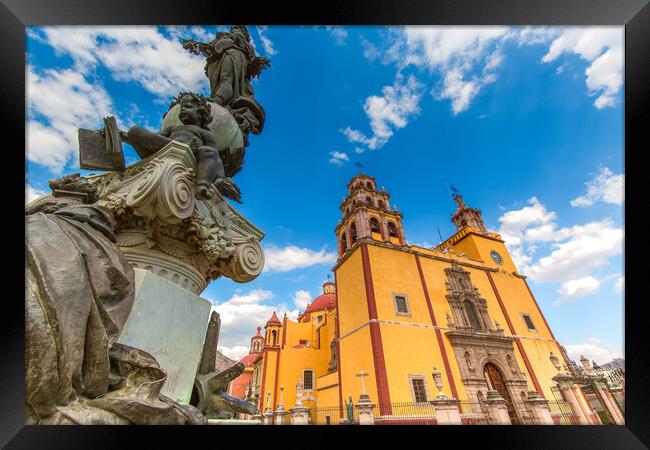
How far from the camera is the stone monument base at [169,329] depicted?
1.66 m

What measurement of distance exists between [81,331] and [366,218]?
18488 mm

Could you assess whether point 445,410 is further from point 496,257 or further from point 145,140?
point 496,257

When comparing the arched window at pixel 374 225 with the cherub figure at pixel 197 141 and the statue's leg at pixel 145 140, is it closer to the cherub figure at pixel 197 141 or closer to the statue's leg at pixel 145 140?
the cherub figure at pixel 197 141

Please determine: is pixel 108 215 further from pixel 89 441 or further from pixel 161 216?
pixel 89 441

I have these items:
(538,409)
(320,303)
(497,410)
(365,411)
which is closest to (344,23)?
(365,411)


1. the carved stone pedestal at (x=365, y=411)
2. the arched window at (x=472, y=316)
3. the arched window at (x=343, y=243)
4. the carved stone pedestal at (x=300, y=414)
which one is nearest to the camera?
the carved stone pedestal at (x=365, y=411)

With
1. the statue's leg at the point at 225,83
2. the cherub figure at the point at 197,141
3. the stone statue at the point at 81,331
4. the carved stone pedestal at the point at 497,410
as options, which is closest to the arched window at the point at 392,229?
the carved stone pedestal at the point at 497,410

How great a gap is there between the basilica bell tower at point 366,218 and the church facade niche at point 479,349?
4.78 m

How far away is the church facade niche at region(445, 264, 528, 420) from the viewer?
49.2 feet

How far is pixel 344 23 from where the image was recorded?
4.00 ft

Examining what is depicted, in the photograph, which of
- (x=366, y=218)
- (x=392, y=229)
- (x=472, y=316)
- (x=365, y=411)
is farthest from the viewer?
(x=392, y=229)

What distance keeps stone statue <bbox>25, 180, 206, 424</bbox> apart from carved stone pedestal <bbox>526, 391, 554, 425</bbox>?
18.4 meters

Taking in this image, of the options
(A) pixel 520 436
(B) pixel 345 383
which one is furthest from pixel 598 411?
(A) pixel 520 436

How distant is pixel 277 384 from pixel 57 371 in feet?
74.7
